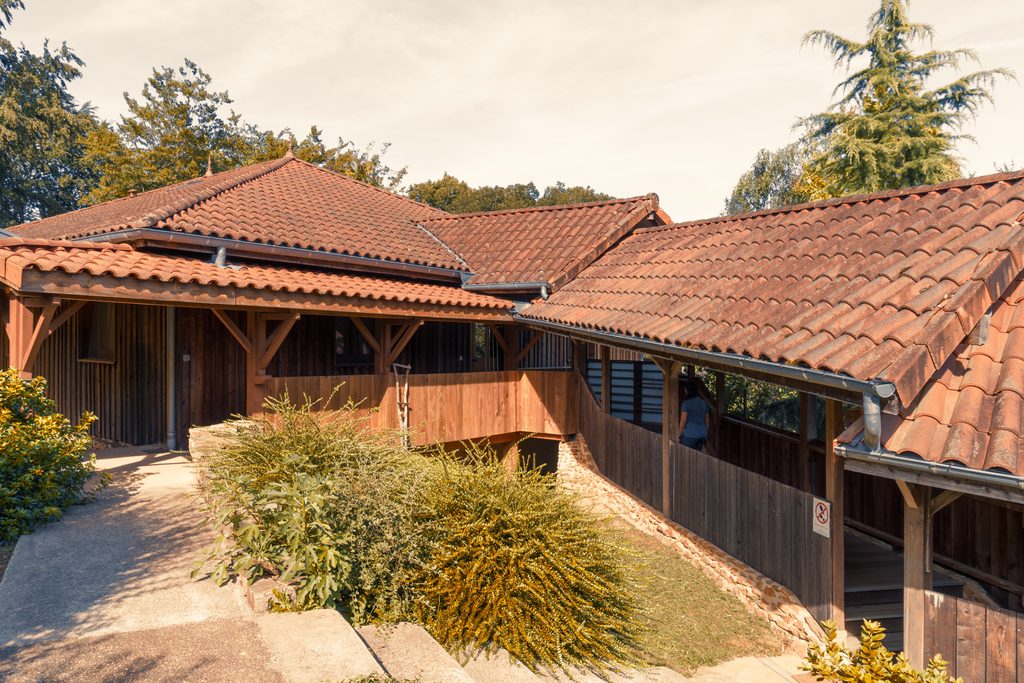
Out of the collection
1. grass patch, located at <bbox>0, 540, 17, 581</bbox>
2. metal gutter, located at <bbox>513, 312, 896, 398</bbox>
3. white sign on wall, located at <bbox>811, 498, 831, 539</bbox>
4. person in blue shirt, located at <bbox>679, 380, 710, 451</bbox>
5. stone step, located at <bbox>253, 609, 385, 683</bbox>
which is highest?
metal gutter, located at <bbox>513, 312, 896, 398</bbox>

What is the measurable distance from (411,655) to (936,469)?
378cm

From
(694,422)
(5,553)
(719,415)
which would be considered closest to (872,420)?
(694,422)

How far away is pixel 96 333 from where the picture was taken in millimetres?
12836

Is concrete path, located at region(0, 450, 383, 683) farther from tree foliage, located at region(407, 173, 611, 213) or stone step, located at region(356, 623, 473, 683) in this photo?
tree foliage, located at region(407, 173, 611, 213)

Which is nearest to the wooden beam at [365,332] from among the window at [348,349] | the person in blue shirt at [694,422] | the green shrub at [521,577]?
the window at [348,349]

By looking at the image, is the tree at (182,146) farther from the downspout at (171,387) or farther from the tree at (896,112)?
the tree at (896,112)

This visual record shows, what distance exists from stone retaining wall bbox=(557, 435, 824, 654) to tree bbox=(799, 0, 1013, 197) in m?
15.2

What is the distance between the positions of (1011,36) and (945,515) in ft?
62.9

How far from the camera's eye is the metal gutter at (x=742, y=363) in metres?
5.26

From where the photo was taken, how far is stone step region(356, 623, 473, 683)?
15.5 ft

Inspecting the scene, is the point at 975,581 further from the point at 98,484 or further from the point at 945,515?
the point at 98,484

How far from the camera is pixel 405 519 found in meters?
6.31

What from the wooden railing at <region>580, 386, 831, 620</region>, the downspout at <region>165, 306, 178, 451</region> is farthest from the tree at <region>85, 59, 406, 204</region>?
the wooden railing at <region>580, 386, 831, 620</region>

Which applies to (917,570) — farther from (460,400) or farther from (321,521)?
(460,400)
